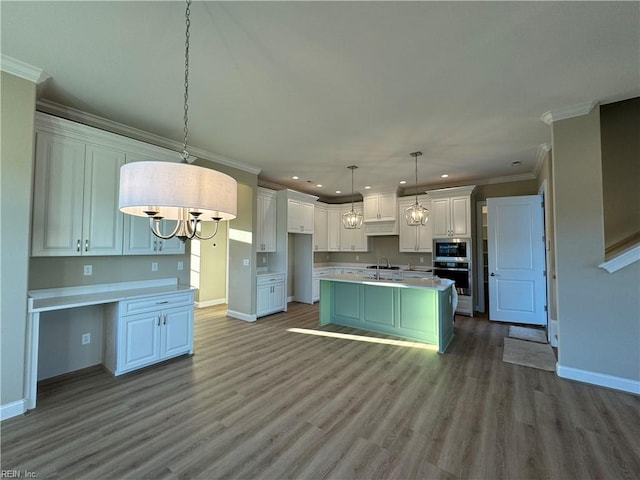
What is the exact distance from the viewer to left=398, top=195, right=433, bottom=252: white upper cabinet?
632cm

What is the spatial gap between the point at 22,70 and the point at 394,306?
4.97 meters

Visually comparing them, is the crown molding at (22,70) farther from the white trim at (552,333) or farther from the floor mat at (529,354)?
the white trim at (552,333)

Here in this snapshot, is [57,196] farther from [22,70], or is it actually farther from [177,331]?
[177,331]

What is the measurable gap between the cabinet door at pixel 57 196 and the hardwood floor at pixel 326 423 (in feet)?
4.85

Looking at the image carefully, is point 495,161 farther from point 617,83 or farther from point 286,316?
point 286,316

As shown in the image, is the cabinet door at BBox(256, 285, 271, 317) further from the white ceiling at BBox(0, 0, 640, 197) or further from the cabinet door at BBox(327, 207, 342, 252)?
the white ceiling at BBox(0, 0, 640, 197)

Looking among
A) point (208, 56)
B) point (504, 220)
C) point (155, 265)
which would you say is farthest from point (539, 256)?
point (155, 265)

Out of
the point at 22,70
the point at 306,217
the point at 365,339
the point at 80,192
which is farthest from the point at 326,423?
the point at 306,217

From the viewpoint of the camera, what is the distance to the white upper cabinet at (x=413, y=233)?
20.7 ft

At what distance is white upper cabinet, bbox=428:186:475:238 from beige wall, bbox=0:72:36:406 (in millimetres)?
6325

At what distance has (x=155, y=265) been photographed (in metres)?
3.81

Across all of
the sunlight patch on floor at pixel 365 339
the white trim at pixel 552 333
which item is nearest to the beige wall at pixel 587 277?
the white trim at pixel 552 333

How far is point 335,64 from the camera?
7.61ft

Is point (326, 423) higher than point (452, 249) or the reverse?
the reverse
